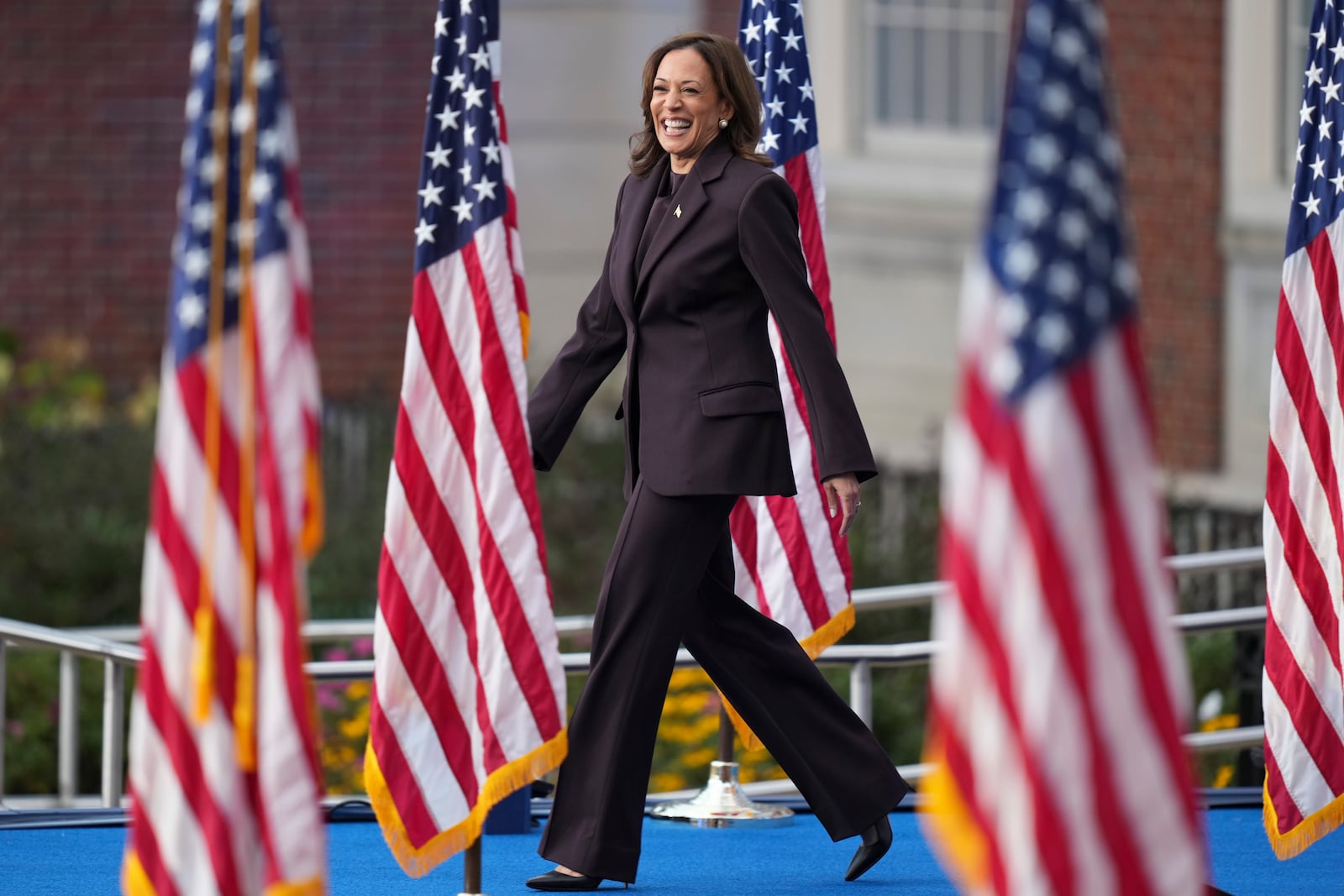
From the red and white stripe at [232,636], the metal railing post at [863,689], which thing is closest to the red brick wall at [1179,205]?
the metal railing post at [863,689]

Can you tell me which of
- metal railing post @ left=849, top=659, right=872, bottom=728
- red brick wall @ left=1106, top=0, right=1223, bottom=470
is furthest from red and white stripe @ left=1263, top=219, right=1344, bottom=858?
red brick wall @ left=1106, top=0, right=1223, bottom=470

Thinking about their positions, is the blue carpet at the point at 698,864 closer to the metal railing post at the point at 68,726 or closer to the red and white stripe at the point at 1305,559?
Answer: the red and white stripe at the point at 1305,559

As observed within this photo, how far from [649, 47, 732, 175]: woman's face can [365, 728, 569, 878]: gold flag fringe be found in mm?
1519

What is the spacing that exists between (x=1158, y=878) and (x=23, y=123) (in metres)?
12.1

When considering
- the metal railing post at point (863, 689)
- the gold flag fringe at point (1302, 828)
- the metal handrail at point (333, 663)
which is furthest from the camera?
the metal railing post at point (863, 689)

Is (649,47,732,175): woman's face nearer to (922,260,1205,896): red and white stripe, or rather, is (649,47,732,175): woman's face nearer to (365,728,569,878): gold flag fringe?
(365,728,569,878): gold flag fringe

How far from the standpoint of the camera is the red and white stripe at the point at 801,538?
6.32 meters

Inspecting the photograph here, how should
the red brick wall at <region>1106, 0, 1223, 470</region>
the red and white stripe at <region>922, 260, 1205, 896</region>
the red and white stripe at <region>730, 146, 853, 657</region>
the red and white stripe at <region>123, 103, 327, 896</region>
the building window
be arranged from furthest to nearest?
1. the building window
2. the red brick wall at <region>1106, 0, 1223, 470</region>
3. the red and white stripe at <region>730, 146, 853, 657</region>
4. the red and white stripe at <region>123, 103, 327, 896</region>
5. the red and white stripe at <region>922, 260, 1205, 896</region>

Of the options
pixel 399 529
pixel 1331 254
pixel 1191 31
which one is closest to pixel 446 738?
pixel 399 529

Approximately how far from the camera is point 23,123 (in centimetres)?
1395

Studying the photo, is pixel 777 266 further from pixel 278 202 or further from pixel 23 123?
pixel 23 123

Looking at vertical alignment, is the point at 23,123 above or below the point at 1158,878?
above

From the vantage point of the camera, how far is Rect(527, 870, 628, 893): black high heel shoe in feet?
17.1

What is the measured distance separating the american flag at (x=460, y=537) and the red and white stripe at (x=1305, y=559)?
188 cm
